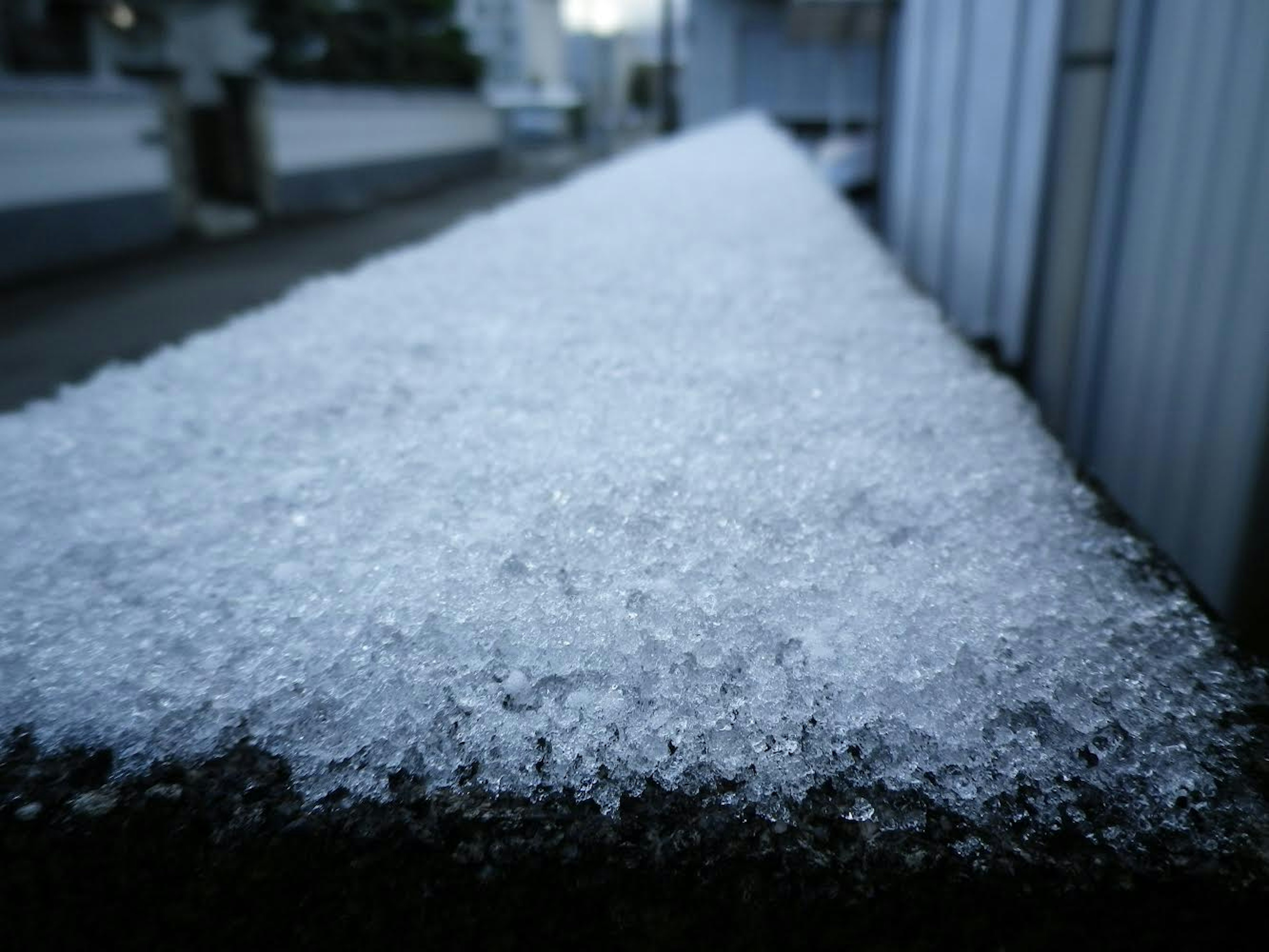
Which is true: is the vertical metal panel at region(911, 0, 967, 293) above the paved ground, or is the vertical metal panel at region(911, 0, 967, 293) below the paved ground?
above

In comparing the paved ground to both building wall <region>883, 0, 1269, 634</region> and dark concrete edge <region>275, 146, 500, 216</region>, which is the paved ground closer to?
dark concrete edge <region>275, 146, 500, 216</region>

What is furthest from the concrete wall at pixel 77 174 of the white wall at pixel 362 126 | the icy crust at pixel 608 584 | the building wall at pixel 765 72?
the building wall at pixel 765 72

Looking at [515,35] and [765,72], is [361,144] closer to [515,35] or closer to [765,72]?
[765,72]

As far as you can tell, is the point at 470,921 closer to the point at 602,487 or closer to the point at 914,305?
the point at 602,487

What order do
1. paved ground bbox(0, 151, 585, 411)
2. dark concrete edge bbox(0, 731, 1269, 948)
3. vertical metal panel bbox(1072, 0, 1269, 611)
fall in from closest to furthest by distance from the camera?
1. dark concrete edge bbox(0, 731, 1269, 948)
2. vertical metal panel bbox(1072, 0, 1269, 611)
3. paved ground bbox(0, 151, 585, 411)

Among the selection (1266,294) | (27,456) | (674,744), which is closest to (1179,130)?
(1266,294)

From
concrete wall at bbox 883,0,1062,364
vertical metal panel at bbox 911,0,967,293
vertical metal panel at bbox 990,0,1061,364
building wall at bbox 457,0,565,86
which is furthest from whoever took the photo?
building wall at bbox 457,0,565,86

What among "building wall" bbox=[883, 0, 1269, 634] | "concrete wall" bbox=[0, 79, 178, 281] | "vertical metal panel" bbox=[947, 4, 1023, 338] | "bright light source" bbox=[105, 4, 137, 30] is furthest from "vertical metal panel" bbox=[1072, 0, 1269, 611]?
"bright light source" bbox=[105, 4, 137, 30]

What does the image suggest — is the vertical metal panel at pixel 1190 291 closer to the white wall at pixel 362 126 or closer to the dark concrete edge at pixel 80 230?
the dark concrete edge at pixel 80 230
